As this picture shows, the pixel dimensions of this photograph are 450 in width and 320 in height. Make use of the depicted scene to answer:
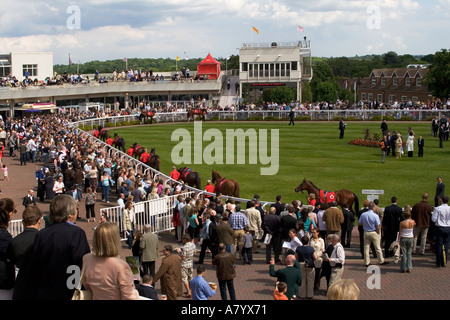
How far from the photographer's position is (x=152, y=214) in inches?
605

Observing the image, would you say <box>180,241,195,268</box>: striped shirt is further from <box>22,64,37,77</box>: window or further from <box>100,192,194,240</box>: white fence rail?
<box>22,64,37,77</box>: window

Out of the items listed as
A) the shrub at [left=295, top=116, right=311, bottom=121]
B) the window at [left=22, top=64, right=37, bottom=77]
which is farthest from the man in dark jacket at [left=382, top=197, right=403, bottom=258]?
the window at [left=22, top=64, right=37, bottom=77]

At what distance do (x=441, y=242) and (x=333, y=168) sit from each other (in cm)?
1226

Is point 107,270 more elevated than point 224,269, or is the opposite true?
point 107,270

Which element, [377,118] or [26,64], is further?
[26,64]

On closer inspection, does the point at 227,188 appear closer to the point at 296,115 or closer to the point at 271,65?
the point at 296,115

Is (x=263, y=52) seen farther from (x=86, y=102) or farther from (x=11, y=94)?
(x=11, y=94)

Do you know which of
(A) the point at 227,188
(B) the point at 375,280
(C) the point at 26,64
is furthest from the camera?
(C) the point at 26,64

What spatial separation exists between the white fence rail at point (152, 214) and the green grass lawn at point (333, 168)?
4161 millimetres

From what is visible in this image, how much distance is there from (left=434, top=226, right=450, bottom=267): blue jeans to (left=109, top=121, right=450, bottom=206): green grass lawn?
549 cm

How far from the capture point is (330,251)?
1015cm

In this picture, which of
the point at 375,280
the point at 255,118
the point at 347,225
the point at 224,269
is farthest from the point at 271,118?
the point at 224,269

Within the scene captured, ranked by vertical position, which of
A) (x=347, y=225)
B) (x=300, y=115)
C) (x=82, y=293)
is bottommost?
(x=347, y=225)

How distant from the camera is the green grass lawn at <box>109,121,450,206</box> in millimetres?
19953
